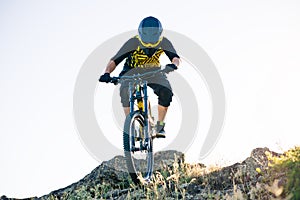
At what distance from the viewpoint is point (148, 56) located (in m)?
8.56

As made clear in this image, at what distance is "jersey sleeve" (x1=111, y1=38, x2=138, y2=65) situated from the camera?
8609mm

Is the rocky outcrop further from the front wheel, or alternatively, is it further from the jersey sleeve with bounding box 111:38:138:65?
the jersey sleeve with bounding box 111:38:138:65

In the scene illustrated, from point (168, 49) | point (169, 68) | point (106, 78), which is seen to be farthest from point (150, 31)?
point (106, 78)

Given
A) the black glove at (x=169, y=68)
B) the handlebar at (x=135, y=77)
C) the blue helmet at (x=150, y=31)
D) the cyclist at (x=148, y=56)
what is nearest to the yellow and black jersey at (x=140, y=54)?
the cyclist at (x=148, y=56)

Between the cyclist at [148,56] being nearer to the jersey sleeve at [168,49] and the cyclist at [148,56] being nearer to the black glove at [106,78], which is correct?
the jersey sleeve at [168,49]

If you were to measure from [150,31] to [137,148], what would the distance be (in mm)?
1947

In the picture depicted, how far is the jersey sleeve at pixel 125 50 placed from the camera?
861 centimetres

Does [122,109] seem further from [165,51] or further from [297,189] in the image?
[297,189]

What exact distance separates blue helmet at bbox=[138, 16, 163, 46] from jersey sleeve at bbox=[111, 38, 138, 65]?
0.22 metres

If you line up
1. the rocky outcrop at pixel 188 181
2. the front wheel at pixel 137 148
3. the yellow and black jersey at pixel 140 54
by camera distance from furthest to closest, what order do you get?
the yellow and black jersey at pixel 140 54 < the front wheel at pixel 137 148 < the rocky outcrop at pixel 188 181

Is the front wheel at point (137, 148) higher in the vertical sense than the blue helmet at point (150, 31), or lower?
lower

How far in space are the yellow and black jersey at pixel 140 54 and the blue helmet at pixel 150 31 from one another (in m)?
0.11

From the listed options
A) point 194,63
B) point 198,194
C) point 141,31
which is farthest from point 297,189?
point 194,63

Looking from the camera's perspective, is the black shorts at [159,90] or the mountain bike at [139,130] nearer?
the mountain bike at [139,130]
